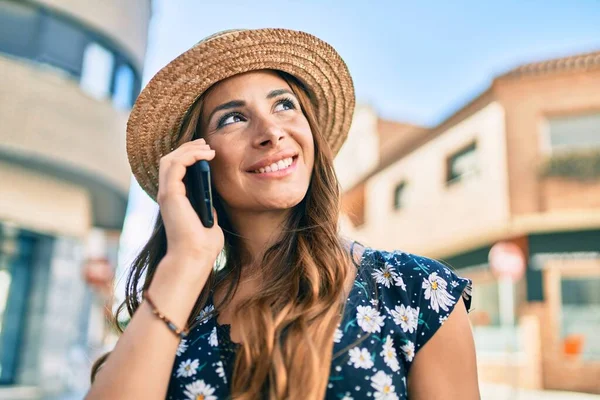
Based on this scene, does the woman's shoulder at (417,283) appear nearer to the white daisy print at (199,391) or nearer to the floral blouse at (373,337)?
the floral blouse at (373,337)

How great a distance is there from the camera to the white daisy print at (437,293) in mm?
1634

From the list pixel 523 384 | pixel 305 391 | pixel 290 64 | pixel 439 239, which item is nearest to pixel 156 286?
pixel 305 391

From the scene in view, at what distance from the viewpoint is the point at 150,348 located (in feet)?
4.76

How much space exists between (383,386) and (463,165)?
1649 cm

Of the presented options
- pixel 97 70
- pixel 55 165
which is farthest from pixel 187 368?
pixel 97 70

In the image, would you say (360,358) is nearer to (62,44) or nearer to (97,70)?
(62,44)

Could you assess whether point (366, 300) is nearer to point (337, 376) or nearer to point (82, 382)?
point (337, 376)

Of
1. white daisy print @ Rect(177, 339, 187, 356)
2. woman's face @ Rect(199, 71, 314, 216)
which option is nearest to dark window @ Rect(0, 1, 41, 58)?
woman's face @ Rect(199, 71, 314, 216)

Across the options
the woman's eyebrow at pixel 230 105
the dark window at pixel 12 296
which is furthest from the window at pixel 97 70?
the woman's eyebrow at pixel 230 105

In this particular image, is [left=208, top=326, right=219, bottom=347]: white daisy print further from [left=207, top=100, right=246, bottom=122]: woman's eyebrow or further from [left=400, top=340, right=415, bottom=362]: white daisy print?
A: [left=207, top=100, right=246, bottom=122]: woman's eyebrow

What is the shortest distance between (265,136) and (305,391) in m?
0.84

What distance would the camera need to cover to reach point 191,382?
1.56 m

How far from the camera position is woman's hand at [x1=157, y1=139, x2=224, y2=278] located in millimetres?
1618

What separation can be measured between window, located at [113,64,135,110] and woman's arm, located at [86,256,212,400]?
1087 centimetres
